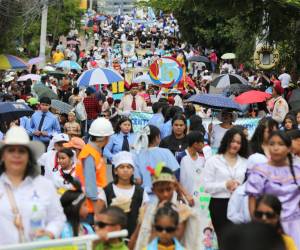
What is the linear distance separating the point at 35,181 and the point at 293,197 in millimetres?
2334

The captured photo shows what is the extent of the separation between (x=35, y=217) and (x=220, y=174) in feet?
9.78

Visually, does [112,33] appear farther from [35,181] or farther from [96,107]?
[35,181]

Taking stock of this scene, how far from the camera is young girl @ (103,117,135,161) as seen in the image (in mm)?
12188

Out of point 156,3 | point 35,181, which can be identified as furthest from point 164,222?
point 156,3

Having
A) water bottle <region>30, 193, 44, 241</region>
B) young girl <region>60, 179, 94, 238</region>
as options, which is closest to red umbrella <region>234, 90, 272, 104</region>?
young girl <region>60, 179, 94, 238</region>

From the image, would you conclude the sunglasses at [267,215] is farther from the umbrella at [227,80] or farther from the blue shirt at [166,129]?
the umbrella at [227,80]

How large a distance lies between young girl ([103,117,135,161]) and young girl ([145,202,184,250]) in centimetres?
578

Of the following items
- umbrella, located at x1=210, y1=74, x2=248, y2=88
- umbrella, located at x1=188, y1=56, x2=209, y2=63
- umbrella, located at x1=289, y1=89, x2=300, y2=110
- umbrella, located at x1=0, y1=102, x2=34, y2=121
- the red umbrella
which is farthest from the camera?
umbrella, located at x1=188, y1=56, x2=209, y2=63

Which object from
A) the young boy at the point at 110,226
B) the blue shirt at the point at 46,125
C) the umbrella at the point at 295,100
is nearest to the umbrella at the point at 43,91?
the umbrella at the point at 295,100

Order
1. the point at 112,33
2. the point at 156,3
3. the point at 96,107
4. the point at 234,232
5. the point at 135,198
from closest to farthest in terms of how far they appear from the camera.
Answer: the point at 234,232 → the point at 135,198 → the point at 96,107 → the point at 156,3 → the point at 112,33

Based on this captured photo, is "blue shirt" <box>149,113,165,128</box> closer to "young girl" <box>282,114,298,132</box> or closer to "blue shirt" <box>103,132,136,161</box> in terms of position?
"blue shirt" <box>103,132,136,161</box>

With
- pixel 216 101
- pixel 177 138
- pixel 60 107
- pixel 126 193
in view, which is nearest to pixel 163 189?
pixel 126 193

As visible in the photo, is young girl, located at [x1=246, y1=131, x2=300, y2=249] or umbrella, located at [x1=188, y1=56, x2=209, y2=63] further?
umbrella, located at [x1=188, y1=56, x2=209, y2=63]

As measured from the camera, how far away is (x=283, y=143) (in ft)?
23.8
